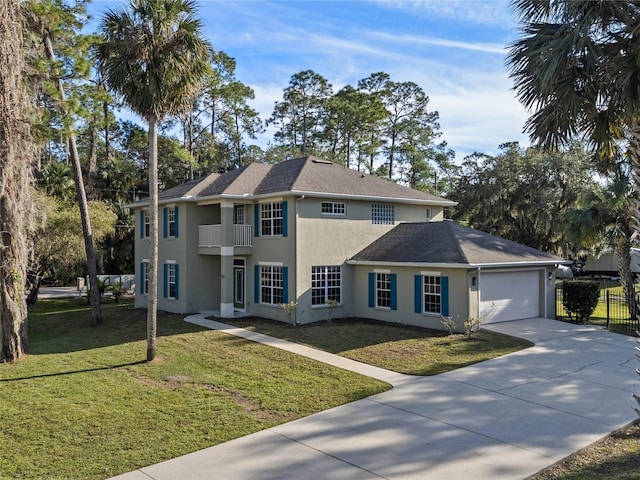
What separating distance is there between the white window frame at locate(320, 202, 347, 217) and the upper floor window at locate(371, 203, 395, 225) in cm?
171

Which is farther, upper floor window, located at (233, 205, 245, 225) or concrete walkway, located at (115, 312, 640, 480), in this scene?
upper floor window, located at (233, 205, 245, 225)

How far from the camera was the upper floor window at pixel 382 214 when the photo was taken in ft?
71.7

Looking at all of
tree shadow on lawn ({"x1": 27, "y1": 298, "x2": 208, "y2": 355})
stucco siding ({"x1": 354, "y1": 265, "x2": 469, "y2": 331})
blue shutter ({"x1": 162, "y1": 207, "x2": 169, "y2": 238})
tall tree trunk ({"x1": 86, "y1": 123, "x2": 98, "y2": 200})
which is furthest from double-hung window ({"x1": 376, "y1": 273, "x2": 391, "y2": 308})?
tall tree trunk ({"x1": 86, "y1": 123, "x2": 98, "y2": 200})

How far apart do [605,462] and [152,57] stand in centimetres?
1301

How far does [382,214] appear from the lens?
22203mm

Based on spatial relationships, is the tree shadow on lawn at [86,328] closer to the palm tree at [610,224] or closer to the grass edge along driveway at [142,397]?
the grass edge along driveway at [142,397]

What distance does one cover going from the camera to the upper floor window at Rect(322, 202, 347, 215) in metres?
20.1

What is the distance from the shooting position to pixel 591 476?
21.7 ft

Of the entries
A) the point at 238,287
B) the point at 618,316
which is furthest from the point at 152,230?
the point at 618,316

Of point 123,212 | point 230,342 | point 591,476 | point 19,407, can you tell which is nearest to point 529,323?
point 230,342

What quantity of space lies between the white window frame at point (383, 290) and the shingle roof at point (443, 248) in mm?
706

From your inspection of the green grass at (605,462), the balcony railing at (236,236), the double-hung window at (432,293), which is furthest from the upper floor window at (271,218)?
→ the green grass at (605,462)

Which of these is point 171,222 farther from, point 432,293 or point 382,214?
point 432,293

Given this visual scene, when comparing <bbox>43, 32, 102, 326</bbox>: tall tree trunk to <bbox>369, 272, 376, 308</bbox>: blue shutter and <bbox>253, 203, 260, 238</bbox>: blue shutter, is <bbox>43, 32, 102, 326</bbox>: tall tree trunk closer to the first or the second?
<bbox>253, 203, 260, 238</bbox>: blue shutter
